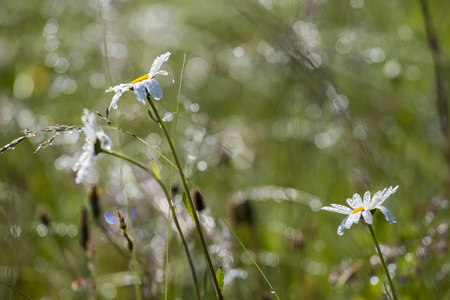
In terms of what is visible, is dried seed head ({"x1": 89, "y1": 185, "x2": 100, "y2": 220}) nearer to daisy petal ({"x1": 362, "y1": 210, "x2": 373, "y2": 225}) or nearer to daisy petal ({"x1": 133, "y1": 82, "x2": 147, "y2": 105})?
daisy petal ({"x1": 133, "y1": 82, "x2": 147, "y2": 105})

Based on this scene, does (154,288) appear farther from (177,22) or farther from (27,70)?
(177,22)

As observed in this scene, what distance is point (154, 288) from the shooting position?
133 centimetres

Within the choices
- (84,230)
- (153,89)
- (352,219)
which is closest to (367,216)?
(352,219)

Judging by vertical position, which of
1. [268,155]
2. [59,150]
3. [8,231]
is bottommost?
[268,155]

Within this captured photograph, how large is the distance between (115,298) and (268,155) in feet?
3.03

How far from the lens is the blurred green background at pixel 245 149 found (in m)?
1.32

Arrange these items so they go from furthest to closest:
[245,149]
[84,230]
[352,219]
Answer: [245,149]
[84,230]
[352,219]

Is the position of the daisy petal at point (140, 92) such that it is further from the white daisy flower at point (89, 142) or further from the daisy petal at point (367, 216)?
the daisy petal at point (367, 216)

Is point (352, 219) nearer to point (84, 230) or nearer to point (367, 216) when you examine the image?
point (367, 216)

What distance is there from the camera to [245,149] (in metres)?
2.22

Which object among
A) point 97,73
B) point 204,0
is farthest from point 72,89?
point 204,0

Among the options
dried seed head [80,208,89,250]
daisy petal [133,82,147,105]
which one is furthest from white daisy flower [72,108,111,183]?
dried seed head [80,208,89,250]

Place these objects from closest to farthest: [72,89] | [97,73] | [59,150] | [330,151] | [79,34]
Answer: [330,151] < [59,150] < [72,89] < [97,73] < [79,34]

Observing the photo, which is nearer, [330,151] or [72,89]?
[330,151]
